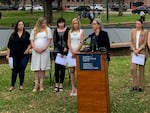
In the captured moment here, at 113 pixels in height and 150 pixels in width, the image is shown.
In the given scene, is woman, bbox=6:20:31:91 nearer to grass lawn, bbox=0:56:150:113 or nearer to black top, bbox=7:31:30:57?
black top, bbox=7:31:30:57

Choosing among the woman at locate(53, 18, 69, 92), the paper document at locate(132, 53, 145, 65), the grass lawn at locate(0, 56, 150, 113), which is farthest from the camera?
the woman at locate(53, 18, 69, 92)

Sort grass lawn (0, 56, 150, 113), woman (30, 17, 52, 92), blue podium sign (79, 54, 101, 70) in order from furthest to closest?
woman (30, 17, 52, 92) → grass lawn (0, 56, 150, 113) → blue podium sign (79, 54, 101, 70)

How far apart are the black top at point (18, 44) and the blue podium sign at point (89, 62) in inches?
122

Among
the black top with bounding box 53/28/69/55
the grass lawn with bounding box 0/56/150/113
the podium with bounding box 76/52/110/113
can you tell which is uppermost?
the black top with bounding box 53/28/69/55

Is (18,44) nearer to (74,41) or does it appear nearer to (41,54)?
(41,54)

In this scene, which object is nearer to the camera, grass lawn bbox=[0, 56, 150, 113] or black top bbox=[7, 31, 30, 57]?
grass lawn bbox=[0, 56, 150, 113]

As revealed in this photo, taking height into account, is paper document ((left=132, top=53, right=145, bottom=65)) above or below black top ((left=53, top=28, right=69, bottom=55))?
below

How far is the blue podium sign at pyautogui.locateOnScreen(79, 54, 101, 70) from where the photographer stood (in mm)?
7777

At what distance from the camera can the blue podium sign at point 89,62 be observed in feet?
25.5

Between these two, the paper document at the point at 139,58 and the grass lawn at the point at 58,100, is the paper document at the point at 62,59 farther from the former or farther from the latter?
the paper document at the point at 139,58

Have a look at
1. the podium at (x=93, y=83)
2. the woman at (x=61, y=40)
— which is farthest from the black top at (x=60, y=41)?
the podium at (x=93, y=83)

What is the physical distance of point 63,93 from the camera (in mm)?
10375

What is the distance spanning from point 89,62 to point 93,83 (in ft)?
1.29

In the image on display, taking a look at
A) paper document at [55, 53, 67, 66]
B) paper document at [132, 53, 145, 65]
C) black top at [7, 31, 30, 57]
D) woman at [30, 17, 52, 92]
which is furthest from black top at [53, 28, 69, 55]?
paper document at [132, 53, 145, 65]
